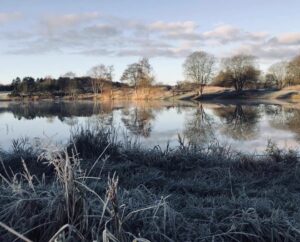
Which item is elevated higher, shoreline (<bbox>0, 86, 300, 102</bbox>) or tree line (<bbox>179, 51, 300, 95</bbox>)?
tree line (<bbox>179, 51, 300, 95</bbox>)

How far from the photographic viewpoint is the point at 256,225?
10.8ft

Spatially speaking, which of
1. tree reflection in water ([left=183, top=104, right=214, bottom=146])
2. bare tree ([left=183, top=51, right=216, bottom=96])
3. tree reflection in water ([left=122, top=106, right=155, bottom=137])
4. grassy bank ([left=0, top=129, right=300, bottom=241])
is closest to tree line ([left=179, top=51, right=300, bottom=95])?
bare tree ([left=183, top=51, right=216, bottom=96])

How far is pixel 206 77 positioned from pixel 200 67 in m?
1.88

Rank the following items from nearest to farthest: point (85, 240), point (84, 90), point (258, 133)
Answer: point (85, 240)
point (258, 133)
point (84, 90)

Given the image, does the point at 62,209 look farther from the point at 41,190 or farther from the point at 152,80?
the point at 152,80

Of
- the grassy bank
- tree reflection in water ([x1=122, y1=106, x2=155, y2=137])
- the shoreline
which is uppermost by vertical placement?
the grassy bank

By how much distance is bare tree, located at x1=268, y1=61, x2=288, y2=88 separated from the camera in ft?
228

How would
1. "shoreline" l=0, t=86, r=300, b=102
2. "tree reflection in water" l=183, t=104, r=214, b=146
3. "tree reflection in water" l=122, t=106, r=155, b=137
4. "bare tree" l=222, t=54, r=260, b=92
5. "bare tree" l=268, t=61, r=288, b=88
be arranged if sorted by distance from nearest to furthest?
"tree reflection in water" l=183, t=104, r=214, b=146, "tree reflection in water" l=122, t=106, r=155, b=137, "shoreline" l=0, t=86, r=300, b=102, "bare tree" l=222, t=54, r=260, b=92, "bare tree" l=268, t=61, r=288, b=88

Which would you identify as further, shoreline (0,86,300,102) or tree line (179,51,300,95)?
tree line (179,51,300,95)

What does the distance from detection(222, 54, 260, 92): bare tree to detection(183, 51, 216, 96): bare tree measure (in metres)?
2.41

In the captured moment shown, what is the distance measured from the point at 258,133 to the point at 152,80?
5169 cm

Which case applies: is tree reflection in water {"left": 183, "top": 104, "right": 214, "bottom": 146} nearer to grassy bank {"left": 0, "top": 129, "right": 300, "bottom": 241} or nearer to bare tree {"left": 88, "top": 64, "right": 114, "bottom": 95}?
grassy bank {"left": 0, "top": 129, "right": 300, "bottom": 241}

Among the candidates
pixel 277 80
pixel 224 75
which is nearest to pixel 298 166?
pixel 224 75

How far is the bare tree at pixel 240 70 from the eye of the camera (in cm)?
6275
